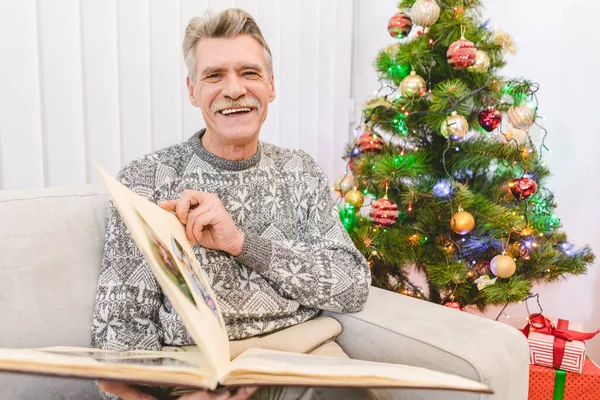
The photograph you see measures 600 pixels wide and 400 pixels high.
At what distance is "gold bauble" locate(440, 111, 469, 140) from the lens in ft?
4.44

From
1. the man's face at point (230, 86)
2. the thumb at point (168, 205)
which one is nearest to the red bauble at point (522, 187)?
the man's face at point (230, 86)

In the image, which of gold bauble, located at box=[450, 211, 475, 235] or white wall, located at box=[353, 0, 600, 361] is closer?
gold bauble, located at box=[450, 211, 475, 235]

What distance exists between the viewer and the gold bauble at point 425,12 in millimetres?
1382

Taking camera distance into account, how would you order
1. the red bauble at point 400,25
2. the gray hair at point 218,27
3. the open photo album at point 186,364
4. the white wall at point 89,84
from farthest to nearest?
the red bauble at point 400,25 < the white wall at point 89,84 < the gray hair at point 218,27 < the open photo album at point 186,364

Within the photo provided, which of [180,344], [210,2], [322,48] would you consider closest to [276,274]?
[180,344]

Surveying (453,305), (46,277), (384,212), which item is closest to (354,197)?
(384,212)

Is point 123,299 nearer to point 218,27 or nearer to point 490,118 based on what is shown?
point 218,27

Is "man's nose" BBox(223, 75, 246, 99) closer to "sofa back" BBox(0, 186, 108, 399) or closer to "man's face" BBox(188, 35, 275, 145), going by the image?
"man's face" BBox(188, 35, 275, 145)

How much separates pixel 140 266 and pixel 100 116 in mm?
692

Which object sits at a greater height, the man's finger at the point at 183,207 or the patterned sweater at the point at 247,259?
the man's finger at the point at 183,207

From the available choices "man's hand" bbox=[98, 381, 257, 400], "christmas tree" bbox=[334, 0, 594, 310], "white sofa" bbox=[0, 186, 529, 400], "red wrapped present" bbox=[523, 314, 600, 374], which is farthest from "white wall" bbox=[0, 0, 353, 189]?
"red wrapped present" bbox=[523, 314, 600, 374]

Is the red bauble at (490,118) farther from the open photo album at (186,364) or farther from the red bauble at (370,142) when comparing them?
the open photo album at (186,364)

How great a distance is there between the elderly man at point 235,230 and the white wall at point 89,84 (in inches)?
18.8

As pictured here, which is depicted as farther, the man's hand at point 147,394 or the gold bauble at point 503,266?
the gold bauble at point 503,266
